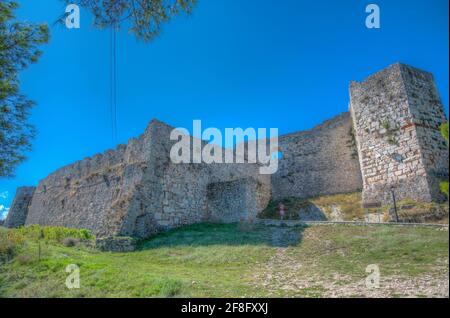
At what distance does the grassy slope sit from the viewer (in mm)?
7023

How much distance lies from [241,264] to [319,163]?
47.4ft

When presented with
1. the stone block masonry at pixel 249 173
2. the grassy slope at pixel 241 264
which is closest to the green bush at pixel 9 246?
the grassy slope at pixel 241 264

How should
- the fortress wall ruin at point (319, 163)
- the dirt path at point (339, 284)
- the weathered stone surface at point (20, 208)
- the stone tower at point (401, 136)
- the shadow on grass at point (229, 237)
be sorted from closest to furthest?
1. the dirt path at point (339, 284)
2. the shadow on grass at point (229, 237)
3. the stone tower at point (401, 136)
4. the fortress wall ruin at point (319, 163)
5. the weathered stone surface at point (20, 208)

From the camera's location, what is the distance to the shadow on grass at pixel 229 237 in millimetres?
12391

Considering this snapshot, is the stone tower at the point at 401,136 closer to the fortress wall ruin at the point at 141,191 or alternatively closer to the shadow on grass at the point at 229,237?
the shadow on grass at the point at 229,237

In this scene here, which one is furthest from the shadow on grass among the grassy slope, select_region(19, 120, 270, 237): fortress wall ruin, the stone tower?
the stone tower

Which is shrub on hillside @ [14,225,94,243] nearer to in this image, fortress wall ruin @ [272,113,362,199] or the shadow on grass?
the shadow on grass

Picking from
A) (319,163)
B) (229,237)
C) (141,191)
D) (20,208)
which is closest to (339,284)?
(229,237)

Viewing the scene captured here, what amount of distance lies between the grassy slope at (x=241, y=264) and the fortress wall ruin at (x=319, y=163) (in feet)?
31.3

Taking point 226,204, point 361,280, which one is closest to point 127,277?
point 361,280

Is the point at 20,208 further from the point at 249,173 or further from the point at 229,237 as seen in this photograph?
the point at 229,237

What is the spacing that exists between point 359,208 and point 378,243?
6285 millimetres

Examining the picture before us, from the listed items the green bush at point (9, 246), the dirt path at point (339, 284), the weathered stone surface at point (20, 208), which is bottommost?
the dirt path at point (339, 284)

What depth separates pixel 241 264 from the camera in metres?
10.1
